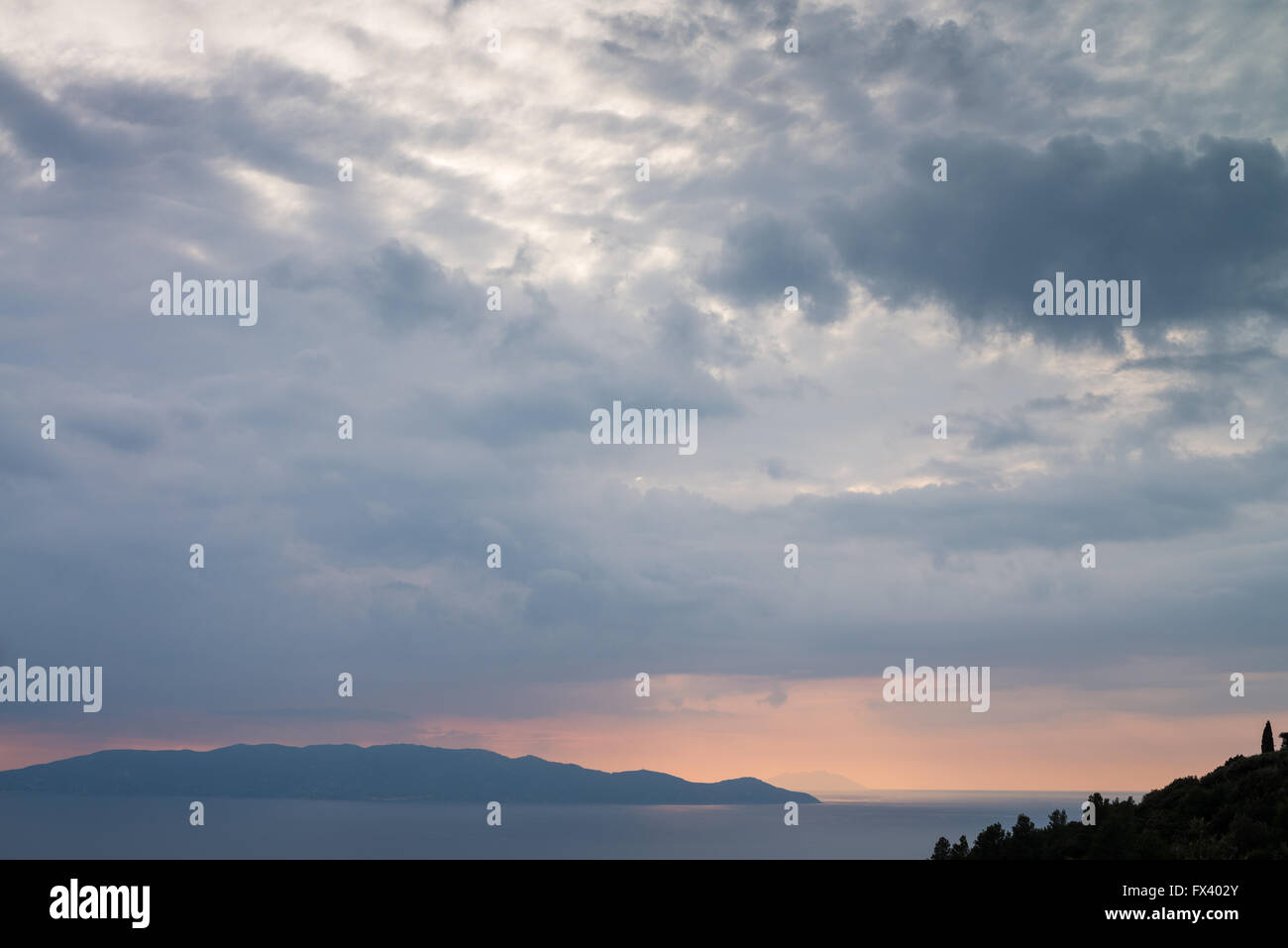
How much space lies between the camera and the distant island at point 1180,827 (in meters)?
44.2

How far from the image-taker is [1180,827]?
53969 mm

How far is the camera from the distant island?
44.2 meters
